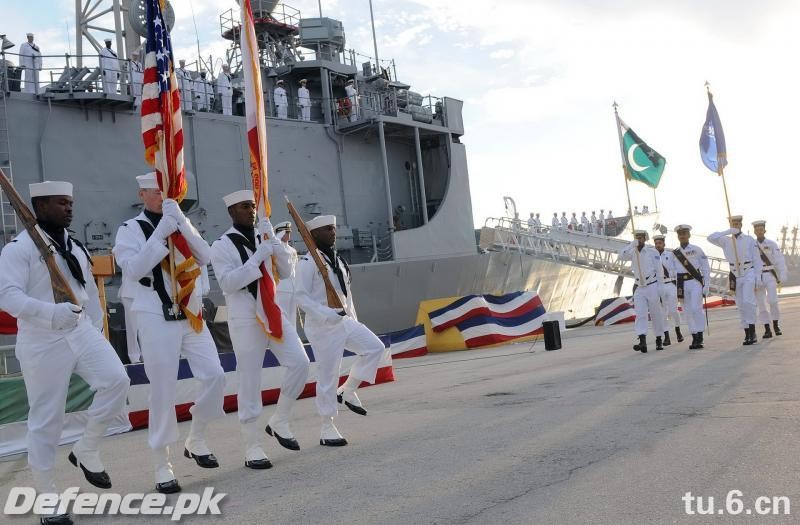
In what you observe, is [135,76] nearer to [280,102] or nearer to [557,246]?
[280,102]

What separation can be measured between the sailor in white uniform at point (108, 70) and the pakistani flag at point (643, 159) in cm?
1046

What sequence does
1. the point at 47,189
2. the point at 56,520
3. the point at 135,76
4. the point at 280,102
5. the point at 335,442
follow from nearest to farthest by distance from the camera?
the point at 56,520, the point at 47,189, the point at 335,442, the point at 135,76, the point at 280,102

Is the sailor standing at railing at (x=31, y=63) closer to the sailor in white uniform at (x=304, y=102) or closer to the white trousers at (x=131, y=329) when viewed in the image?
the sailor in white uniform at (x=304, y=102)

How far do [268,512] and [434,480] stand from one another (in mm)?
885

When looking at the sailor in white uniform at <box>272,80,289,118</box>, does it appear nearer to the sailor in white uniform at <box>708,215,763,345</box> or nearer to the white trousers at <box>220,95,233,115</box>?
the white trousers at <box>220,95,233,115</box>

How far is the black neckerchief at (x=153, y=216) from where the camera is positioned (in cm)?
480

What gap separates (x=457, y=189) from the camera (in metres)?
23.0

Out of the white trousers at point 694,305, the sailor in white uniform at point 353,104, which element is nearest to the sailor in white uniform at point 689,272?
the white trousers at point 694,305

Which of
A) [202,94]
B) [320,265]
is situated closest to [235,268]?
[320,265]

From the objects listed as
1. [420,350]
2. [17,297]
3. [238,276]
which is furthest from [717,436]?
[420,350]

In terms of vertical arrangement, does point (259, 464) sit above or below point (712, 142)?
below

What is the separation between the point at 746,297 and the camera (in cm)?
1077

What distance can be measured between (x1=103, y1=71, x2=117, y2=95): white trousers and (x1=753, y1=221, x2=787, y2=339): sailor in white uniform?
12384 mm

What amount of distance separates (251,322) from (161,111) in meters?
1.55
